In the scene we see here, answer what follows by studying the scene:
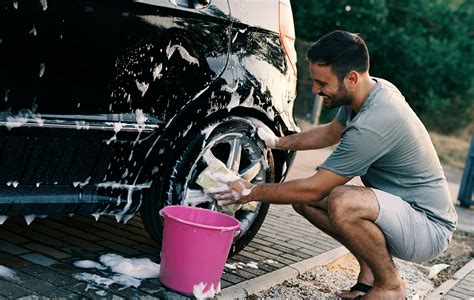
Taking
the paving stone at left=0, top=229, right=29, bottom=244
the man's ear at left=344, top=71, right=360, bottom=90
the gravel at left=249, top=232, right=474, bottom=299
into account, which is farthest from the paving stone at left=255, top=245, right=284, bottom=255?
the paving stone at left=0, top=229, right=29, bottom=244

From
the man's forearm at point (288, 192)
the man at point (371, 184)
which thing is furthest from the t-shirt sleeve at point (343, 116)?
the man's forearm at point (288, 192)

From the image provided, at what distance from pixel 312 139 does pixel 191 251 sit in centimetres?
117

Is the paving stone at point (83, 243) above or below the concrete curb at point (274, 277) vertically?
above

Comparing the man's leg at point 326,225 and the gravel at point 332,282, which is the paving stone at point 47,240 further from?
the man's leg at point 326,225

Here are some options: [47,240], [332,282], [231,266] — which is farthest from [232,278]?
[47,240]

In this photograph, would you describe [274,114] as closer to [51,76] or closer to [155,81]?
[155,81]

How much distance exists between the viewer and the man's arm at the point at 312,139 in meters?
3.41

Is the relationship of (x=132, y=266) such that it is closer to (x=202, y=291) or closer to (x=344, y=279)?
(x=202, y=291)

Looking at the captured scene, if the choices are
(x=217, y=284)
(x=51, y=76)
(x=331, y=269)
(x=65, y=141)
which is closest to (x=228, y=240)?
Answer: (x=217, y=284)

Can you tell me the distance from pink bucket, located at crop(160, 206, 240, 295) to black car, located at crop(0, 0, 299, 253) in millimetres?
339

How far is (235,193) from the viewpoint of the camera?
293cm

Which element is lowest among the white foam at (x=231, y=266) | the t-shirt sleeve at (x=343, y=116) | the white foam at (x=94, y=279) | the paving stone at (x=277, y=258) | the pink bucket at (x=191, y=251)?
the paving stone at (x=277, y=258)

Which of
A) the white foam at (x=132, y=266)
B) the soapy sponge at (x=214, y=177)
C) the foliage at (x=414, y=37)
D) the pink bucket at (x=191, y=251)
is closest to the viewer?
the pink bucket at (x=191, y=251)

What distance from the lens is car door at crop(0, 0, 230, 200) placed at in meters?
2.41
